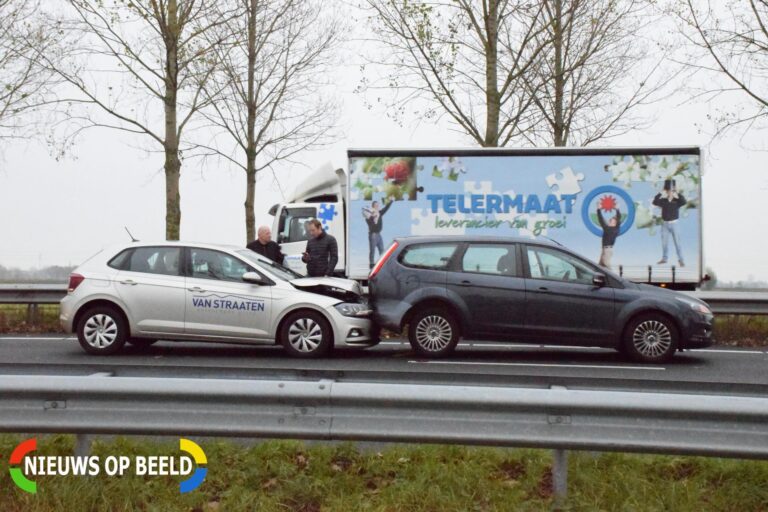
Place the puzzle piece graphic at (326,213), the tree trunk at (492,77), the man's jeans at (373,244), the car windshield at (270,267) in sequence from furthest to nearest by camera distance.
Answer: the puzzle piece graphic at (326,213) → the tree trunk at (492,77) → the man's jeans at (373,244) → the car windshield at (270,267)

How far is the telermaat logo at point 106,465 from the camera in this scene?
5.20 m

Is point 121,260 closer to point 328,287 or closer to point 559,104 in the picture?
point 328,287

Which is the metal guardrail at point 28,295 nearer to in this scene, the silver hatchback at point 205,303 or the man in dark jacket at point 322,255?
the silver hatchback at point 205,303

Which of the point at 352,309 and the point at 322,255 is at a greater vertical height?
the point at 322,255

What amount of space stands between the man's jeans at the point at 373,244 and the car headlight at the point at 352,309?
6070 millimetres

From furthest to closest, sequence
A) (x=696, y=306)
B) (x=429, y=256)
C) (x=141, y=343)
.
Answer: (x=141, y=343) < (x=429, y=256) < (x=696, y=306)

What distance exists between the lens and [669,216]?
17.6 metres

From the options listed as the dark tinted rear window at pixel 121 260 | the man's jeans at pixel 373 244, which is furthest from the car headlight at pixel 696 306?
the man's jeans at pixel 373 244

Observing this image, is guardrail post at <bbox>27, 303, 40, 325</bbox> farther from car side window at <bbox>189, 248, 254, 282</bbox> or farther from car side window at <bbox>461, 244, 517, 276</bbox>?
car side window at <bbox>461, 244, 517, 276</bbox>

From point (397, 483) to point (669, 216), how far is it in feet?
44.5

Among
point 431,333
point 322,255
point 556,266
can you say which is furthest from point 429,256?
point 322,255

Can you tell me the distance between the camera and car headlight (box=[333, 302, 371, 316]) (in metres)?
11.8

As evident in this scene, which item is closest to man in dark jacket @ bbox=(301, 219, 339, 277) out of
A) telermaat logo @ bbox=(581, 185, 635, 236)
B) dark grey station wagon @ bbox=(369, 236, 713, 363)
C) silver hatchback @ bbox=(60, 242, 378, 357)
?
silver hatchback @ bbox=(60, 242, 378, 357)

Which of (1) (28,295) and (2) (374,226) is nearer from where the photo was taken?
(1) (28,295)
